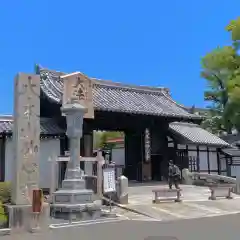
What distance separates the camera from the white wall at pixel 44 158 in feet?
69.7

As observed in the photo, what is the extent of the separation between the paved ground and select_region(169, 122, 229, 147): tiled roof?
15.2 m

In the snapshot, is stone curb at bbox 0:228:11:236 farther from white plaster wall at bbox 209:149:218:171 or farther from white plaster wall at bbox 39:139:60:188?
white plaster wall at bbox 209:149:218:171

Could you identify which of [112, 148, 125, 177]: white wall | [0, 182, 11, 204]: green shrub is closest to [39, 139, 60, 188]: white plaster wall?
[0, 182, 11, 204]: green shrub

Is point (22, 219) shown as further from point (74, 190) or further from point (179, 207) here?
point (179, 207)

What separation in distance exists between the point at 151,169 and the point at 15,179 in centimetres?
1868

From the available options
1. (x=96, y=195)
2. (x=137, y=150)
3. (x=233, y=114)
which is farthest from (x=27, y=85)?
(x=233, y=114)

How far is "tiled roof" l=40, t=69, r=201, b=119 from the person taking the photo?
24.8 meters

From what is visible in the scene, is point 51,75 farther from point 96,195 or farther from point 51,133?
point 96,195

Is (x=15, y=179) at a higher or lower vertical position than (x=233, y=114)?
lower

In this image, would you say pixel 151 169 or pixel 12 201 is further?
pixel 151 169

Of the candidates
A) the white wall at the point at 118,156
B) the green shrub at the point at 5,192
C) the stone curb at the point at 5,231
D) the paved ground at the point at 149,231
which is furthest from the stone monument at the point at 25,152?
the white wall at the point at 118,156

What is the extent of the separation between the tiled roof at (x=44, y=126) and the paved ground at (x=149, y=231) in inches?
397

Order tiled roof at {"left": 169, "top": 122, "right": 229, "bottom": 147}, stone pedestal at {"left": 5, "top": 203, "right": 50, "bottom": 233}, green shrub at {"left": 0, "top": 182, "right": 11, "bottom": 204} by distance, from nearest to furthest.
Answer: stone pedestal at {"left": 5, "top": 203, "right": 50, "bottom": 233} < green shrub at {"left": 0, "top": 182, "right": 11, "bottom": 204} < tiled roof at {"left": 169, "top": 122, "right": 229, "bottom": 147}

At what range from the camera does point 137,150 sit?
29.6 m
